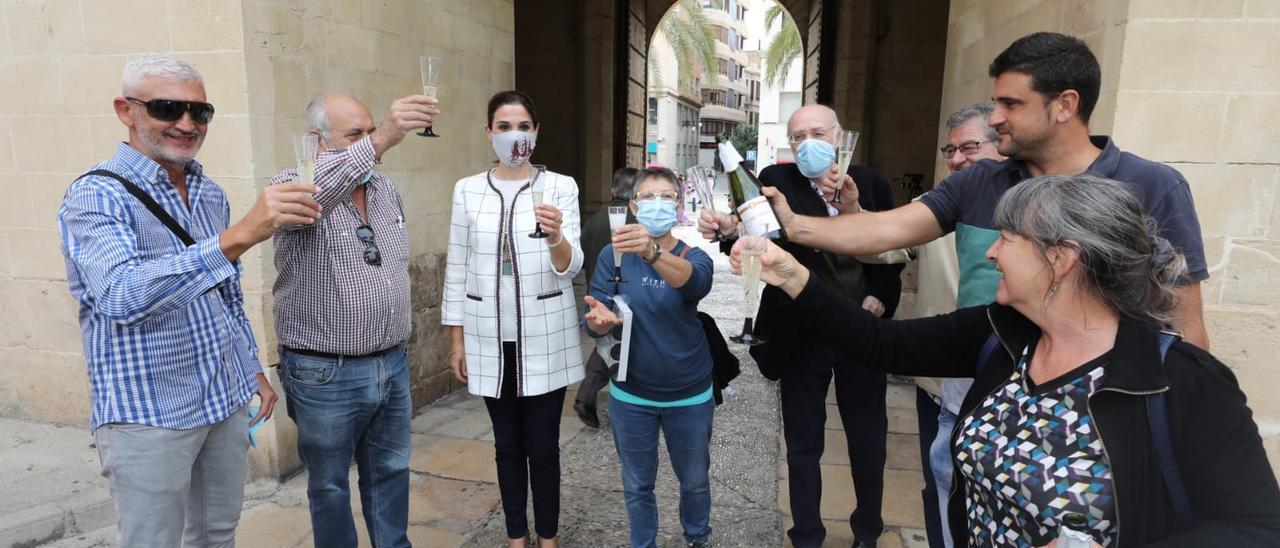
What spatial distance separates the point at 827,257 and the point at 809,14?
10.2 metres

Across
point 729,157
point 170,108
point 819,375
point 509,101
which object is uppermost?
→ point 509,101

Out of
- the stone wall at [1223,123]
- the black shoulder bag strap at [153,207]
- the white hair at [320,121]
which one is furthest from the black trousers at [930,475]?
the black shoulder bag strap at [153,207]

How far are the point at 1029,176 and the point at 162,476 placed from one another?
8.37 ft

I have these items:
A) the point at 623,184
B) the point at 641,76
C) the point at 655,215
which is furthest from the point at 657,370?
the point at 641,76

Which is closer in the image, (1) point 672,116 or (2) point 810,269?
(2) point 810,269

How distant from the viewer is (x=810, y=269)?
A: 2.87 m

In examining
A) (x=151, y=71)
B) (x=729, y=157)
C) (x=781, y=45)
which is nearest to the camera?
(x=151, y=71)

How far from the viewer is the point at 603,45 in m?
10.1

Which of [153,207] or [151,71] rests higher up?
[151,71]

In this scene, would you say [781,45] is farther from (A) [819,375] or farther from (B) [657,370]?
(B) [657,370]

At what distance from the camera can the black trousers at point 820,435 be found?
9.55 feet

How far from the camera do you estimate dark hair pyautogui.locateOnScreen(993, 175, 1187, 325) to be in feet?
4.40

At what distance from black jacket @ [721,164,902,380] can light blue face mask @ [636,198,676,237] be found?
0.37 meters

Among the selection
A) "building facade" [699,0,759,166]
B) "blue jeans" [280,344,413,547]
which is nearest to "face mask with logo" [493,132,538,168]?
"blue jeans" [280,344,413,547]
